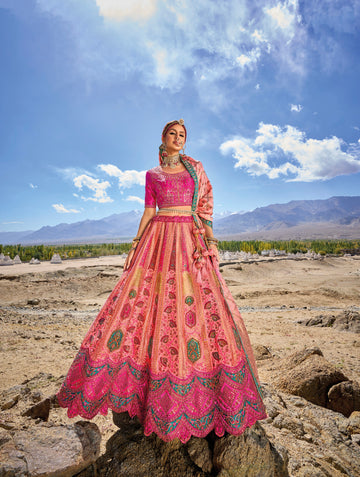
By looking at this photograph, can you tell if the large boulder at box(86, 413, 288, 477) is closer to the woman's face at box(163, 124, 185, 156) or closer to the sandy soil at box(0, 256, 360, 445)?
the sandy soil at box(0, 256, 360, 445)

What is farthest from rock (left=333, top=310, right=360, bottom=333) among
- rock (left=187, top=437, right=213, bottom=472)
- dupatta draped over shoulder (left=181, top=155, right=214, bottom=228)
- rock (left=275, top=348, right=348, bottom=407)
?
rock (left=187, top=437, right=213, bottom=472)

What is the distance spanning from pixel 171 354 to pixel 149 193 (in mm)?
1445

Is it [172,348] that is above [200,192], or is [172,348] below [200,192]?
below

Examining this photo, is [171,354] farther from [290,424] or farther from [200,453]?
[290,424]

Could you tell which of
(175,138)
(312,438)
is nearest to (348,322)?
(312,438)

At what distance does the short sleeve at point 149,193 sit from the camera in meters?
2.50

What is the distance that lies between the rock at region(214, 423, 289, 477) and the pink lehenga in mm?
138

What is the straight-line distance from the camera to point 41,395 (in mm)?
2826

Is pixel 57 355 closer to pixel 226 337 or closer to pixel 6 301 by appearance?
pixel 226 337

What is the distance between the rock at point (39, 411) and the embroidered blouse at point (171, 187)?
7.22ft

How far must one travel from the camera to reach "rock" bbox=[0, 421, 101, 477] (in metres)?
1.55

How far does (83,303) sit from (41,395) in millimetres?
8155

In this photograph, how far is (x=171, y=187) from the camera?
237 centimetres

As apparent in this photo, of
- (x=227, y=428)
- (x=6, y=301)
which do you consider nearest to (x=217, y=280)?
(x=227, y=428)
